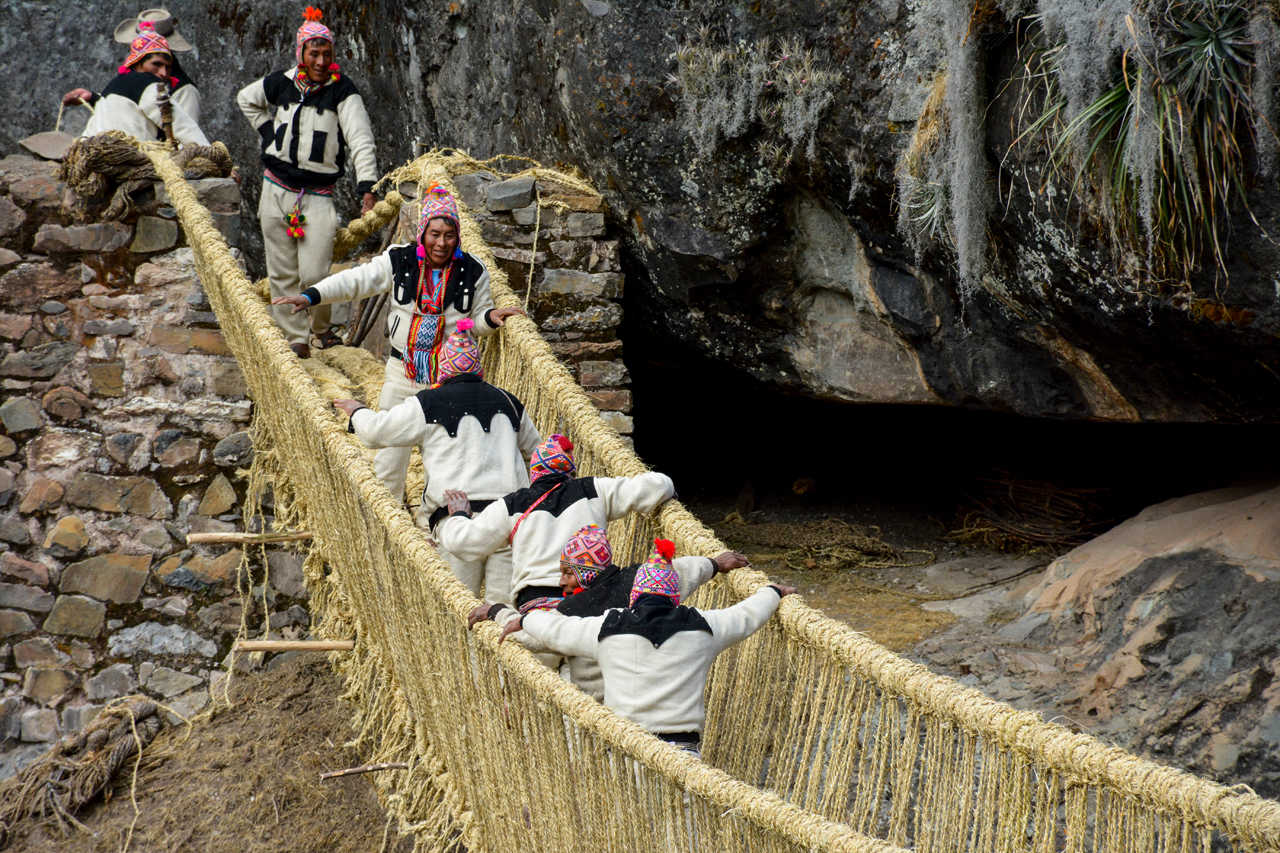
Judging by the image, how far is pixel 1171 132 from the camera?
278 centimetres

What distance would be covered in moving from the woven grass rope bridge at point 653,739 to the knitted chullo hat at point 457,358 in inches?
12.4

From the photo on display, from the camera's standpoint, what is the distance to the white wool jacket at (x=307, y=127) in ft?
16.7

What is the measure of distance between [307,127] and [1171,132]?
358 cm

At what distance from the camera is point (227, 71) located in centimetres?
785

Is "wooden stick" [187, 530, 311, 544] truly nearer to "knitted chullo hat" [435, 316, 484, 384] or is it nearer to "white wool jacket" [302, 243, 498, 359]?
"white wool jacket" [302, 243, 498, 359]

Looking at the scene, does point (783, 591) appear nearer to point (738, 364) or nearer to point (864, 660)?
point (864, 660)

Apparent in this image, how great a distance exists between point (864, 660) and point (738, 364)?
9.52 feet

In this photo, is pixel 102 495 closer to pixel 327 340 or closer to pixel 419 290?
pixel 327 340

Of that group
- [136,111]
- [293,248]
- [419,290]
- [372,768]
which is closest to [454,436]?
[419,290]

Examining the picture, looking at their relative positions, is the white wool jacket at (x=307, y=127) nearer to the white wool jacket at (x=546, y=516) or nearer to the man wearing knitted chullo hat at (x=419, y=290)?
the man wearing knitted chullo hat at (x=419, y=290)

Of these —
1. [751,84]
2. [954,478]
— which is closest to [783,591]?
[751,84]

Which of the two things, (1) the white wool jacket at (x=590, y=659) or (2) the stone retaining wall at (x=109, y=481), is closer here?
(1) the white wool jacket at (x=590, y=659)

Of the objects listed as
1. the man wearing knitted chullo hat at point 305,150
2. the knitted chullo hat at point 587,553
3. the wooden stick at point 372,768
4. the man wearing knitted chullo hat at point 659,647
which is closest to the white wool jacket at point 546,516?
the knitted chullo hat at point 587,553

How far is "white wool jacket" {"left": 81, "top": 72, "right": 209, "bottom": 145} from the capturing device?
208 inches
